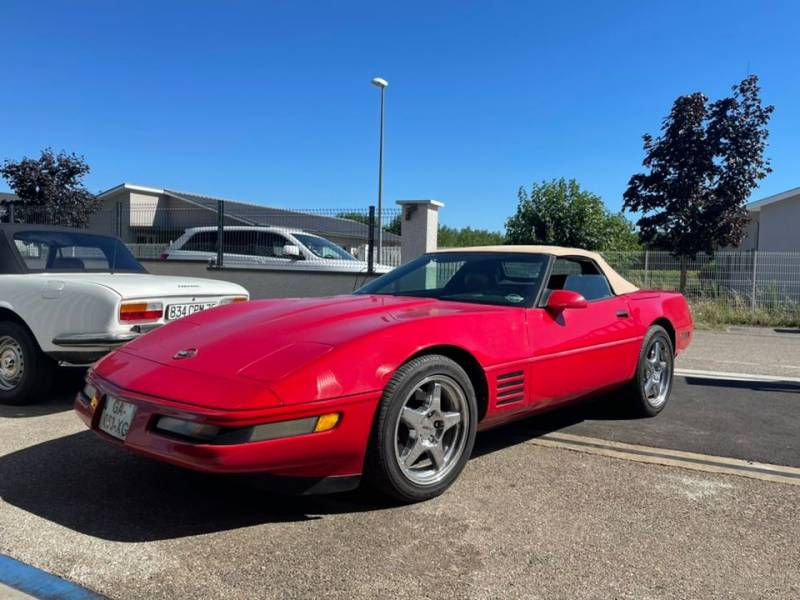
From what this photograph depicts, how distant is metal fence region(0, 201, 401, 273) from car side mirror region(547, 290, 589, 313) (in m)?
7.64

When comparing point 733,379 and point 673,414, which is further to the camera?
point 733,379

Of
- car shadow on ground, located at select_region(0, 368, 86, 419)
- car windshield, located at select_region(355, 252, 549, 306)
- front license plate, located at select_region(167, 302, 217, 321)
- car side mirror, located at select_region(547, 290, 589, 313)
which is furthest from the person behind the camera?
front license plate, located at select_region(167, 302, 217, 321)

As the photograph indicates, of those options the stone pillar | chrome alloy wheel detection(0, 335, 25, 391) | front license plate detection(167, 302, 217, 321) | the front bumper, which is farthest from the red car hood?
the stone pillar

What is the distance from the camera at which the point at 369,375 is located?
9.02ft

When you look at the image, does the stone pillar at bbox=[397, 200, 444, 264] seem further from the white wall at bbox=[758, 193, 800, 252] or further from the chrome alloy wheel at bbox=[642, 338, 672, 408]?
the white wall at bbox=[758, 193, 800, 252]

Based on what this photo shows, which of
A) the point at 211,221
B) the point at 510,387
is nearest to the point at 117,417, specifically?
the point at 510,387

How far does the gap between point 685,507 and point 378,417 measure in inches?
62.4

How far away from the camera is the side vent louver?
335 centimetres

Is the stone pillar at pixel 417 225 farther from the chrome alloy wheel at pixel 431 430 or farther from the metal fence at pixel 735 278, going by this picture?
the chrome alloy wheel at pixel 431 430

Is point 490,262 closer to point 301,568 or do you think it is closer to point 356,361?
point 356,361

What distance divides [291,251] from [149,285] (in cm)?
660

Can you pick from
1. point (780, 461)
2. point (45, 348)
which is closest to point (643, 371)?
point (780, 461)

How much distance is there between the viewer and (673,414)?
495cm

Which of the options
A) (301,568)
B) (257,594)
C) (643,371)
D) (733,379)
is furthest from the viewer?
(733,379)
